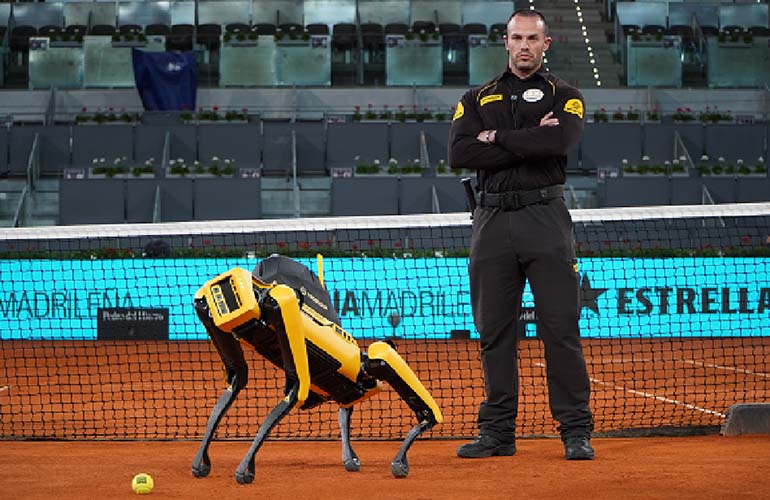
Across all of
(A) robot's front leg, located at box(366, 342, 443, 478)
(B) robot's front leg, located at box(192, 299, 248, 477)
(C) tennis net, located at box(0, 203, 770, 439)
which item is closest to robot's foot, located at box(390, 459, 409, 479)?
(A) robot's front leg, located at box(366, 342, 443, 478)

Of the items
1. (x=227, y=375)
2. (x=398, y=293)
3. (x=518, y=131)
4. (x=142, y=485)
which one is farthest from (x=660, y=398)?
(x=398, y=293)

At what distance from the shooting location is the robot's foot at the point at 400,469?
5566 millimetres

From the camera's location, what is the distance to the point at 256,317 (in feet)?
17.0

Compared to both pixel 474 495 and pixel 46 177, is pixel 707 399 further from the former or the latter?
pixel 46 177

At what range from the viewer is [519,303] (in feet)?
21.1

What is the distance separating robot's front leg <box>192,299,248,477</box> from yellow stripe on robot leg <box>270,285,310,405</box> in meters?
0.39

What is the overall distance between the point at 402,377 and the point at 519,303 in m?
1.13

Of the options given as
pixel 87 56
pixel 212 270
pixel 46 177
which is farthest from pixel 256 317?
pixel 87 56

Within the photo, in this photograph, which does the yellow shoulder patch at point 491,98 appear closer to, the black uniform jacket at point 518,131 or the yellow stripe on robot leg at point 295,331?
the black uniform jacket at point 518,131

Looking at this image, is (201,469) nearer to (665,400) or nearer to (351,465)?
(351,465)

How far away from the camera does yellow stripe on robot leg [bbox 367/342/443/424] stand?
18.1 ft

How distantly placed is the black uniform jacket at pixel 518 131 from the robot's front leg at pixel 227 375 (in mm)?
1644

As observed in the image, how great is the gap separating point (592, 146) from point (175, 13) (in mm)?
10323

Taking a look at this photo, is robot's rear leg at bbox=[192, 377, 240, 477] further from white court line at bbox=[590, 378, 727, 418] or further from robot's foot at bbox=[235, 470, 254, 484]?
white court line at bbox=[590, 378, 727, 418]
